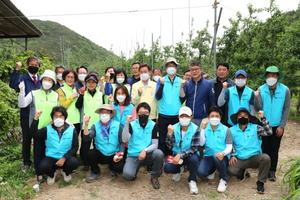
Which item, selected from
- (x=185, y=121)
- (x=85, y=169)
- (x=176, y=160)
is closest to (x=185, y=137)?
(x=185, y=121)

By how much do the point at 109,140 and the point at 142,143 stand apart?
0.57 meters

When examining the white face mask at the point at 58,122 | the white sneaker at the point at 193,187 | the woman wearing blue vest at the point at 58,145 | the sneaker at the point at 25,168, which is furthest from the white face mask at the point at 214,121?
the sneaker at the point at 25,168

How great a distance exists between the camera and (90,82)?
167 inches

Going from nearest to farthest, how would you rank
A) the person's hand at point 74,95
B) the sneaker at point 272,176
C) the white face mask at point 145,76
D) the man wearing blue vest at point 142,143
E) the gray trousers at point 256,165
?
the gray trousers at point 256,165, the man wearing blue vest at point 142,143, the sneaker at point 272,176, the person's hand at point 74,95, the white face mask at point 145,76

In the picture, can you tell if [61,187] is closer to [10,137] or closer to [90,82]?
[90,82]

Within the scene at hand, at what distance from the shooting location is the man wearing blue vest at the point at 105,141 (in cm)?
398

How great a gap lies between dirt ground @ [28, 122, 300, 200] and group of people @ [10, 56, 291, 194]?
0.12 m

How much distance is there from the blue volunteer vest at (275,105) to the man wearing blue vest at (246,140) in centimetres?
23

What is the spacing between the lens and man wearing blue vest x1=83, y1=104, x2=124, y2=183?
398 centimetres

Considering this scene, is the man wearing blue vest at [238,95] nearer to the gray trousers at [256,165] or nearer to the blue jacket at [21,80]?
the gray trousers at [256,165]

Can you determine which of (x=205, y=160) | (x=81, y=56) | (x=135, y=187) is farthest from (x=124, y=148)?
(x=81, y=56)

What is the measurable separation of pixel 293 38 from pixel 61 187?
8652 millimetres

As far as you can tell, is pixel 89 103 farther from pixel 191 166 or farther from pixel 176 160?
pixel 191 166

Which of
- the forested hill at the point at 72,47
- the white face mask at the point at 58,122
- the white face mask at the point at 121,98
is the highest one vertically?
the forested hill at the point at 72,47
